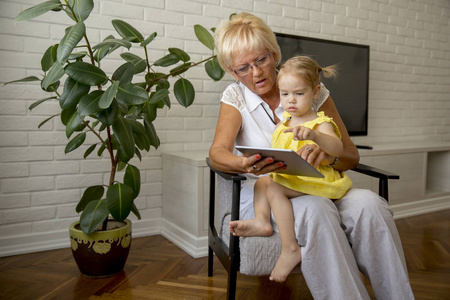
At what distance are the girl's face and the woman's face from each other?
182 mm

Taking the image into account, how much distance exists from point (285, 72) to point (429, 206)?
2.75 m

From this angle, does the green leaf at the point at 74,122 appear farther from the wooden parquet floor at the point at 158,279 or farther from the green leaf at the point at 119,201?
the wooden parquet floor at the point at 158,279

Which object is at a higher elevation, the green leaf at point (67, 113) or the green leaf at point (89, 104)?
the green leaf at point (89, 104)

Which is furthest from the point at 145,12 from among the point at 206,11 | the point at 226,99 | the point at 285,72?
the point at 285,72

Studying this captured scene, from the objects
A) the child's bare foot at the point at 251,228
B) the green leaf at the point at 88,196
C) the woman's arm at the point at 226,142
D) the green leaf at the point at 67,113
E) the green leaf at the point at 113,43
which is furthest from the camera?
the green leaf at the point at 88,196

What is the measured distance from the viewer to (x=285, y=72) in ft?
5.08

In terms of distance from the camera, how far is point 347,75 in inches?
136

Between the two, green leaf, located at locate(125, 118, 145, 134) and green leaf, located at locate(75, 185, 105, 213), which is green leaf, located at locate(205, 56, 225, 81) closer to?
green leaf, located at locate(125, 118, 145, 134)

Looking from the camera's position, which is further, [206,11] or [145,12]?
[206,11]

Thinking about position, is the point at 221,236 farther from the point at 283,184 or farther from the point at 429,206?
the point at 429,206

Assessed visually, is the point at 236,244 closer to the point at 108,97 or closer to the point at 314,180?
the point at 314,180

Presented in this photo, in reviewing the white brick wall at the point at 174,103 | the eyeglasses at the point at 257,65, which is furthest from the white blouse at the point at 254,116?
the white brick wall at the point at 174,103

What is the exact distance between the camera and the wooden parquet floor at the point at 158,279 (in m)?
1.95

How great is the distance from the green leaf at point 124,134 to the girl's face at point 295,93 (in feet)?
2.46
